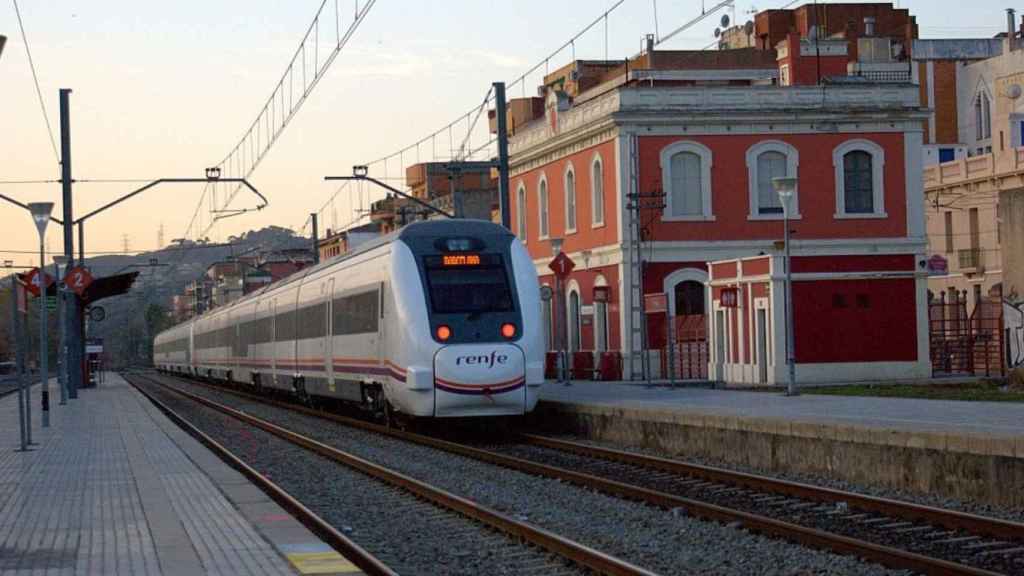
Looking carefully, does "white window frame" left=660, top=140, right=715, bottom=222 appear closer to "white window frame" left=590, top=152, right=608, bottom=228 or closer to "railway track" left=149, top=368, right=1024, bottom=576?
"white window frame" left=590, top=152, right=608, bottom=228

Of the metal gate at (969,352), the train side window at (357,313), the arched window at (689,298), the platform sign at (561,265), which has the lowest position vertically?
the metal gate at (969,352)

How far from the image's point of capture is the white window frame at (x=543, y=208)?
2195 inches

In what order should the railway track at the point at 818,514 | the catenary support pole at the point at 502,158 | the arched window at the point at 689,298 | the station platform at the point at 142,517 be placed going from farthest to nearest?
the arched window at the point at 689,298
the catenary support pole at the point at 502,158
the railway track at the point at 818,514
the station platform at the point at 142,517

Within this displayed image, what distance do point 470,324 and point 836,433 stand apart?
8191 millimetres

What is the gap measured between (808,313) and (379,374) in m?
16.6

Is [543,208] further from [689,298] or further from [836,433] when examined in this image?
[836,433]

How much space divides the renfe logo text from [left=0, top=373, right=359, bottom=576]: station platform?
4.25m

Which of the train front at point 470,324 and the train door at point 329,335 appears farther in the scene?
the train door at point 329,335

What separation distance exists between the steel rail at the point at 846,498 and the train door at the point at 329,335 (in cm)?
1148

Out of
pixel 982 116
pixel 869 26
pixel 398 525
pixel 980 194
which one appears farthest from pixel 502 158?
pixel 869 26

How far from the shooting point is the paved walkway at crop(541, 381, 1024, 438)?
19.8 meters

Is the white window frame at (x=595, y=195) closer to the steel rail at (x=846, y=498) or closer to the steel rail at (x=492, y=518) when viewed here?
the steel rail at (x=492, y=518)

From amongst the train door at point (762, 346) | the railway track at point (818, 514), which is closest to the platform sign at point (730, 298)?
the train door at point (762, 346)

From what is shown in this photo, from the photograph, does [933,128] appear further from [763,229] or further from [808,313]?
[808,313]
